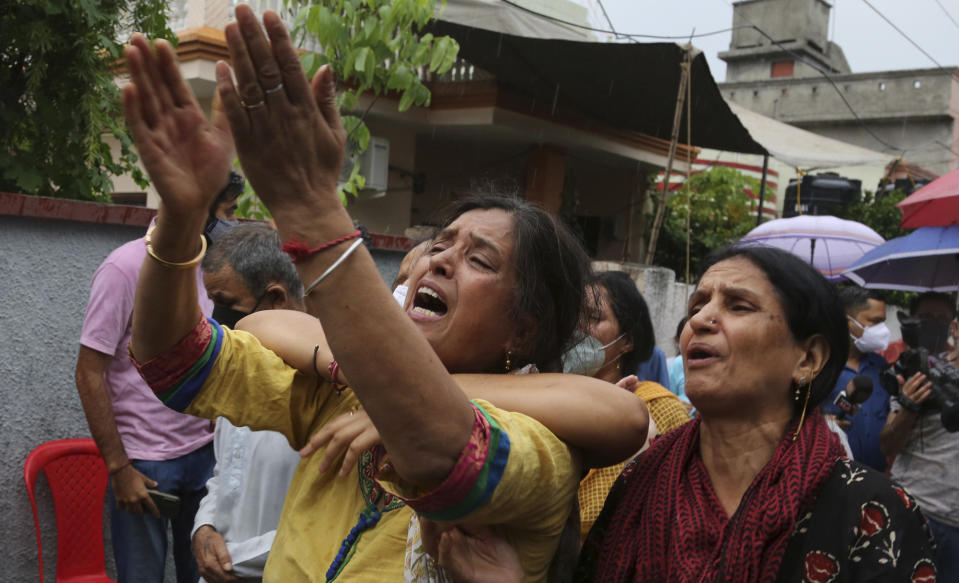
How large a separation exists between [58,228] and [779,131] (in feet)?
31.7

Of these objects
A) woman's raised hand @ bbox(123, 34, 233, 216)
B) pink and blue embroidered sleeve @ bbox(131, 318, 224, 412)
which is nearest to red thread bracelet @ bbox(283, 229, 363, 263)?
woman's raised hand @ bbox(123, 34, 233, 216)

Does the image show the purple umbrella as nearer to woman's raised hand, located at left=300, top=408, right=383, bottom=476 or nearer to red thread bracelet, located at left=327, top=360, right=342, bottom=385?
red thread bracelet, located at left=327, top=360, right=342, bottom=385

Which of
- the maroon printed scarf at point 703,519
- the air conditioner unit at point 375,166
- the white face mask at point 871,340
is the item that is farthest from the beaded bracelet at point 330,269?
the air conditioner unit at point 375,166

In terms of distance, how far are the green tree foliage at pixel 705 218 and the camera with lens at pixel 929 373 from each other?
7.81 m

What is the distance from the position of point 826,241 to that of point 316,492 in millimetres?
6955

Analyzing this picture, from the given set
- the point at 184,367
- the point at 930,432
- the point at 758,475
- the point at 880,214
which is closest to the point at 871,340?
the point at 930,432

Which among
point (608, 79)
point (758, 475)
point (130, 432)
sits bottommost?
point (130, 432)

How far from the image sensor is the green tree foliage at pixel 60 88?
150 inches

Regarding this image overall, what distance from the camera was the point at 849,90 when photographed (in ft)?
77.1

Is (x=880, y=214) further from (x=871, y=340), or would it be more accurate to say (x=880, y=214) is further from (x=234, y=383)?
(x=234, y=383)

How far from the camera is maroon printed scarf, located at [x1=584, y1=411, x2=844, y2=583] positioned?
1682 mm

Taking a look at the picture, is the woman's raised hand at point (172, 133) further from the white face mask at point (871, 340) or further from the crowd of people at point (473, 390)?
the white face mask at point (871, 340)

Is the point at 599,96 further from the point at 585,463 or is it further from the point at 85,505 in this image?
the point at 585,463

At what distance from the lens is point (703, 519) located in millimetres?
1767
